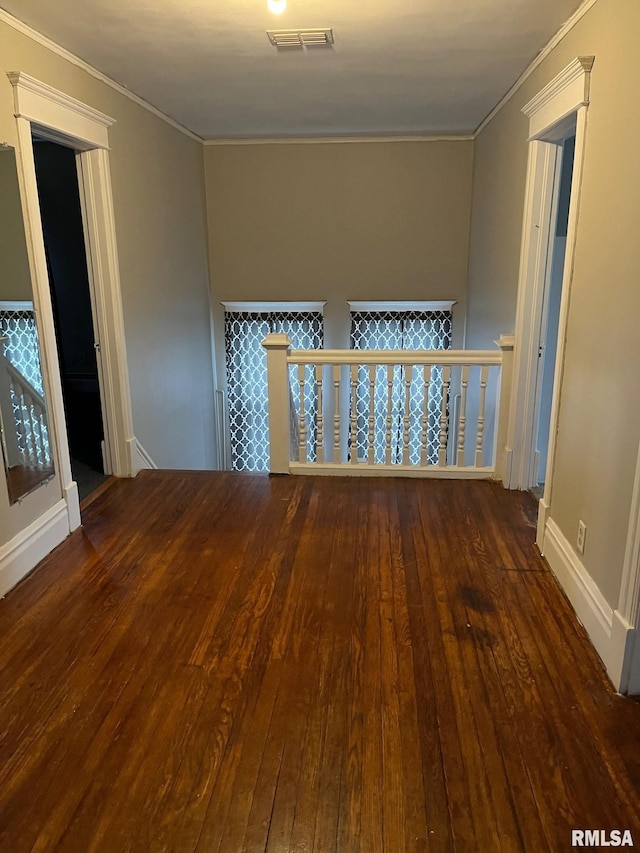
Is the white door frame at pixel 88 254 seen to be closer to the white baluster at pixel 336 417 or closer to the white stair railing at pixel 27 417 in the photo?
the white stair railing at pixel 27 417

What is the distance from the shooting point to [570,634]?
91.0 inches

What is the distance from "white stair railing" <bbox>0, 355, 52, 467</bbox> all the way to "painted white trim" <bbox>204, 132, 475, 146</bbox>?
3.72m

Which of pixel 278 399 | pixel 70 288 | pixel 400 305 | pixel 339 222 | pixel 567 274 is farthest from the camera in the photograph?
pixel 400 305

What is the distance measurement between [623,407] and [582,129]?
4.16 feet

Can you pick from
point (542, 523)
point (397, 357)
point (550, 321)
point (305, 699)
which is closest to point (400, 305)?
point (550, 321)

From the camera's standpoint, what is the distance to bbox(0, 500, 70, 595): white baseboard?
264cm

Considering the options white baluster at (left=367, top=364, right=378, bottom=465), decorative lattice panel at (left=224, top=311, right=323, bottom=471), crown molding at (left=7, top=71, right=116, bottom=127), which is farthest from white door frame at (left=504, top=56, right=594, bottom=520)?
decorative lattice panel at (left=224, top=311, right=323, bottom=471)

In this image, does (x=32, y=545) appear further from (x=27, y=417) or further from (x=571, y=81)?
(x=571, y=81)

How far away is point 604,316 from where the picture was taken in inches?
88.7

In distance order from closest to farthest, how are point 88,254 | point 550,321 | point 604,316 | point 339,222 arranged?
point 604,316, point 88,254, point 550,321, point 339,222

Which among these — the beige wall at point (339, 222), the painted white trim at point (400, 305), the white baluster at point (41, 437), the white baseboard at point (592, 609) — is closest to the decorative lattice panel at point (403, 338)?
the painted white trim at point (400, 305)

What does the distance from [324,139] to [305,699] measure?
509 cm

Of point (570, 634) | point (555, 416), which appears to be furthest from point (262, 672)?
point (555, 416)

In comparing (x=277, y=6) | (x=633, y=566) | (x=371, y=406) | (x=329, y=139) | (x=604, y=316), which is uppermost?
(x=329, y=139)
